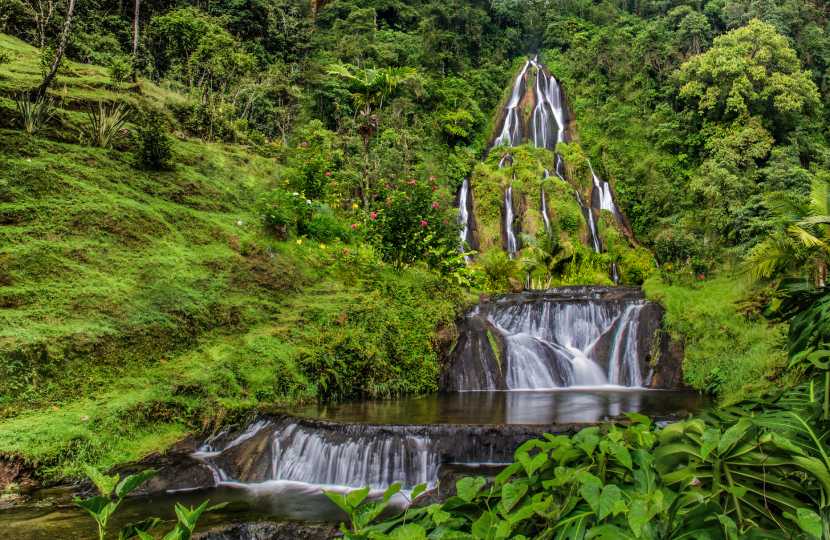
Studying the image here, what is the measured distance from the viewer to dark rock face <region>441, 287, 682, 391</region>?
11.2 meters

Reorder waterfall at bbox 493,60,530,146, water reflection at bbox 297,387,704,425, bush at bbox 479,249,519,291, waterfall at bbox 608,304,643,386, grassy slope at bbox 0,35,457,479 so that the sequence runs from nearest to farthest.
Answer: grassy slope at bbox 0,35,457,479 < water reflection at bbox 297,387,704,425 < waterfall at bbox 608,304,643,386 < bush at bbox 479,249,519,291 < waterfall at bbox 493,60,530,146

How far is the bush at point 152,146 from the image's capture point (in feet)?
34.6

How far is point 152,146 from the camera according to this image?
35.0 feet

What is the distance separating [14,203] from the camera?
8094mm

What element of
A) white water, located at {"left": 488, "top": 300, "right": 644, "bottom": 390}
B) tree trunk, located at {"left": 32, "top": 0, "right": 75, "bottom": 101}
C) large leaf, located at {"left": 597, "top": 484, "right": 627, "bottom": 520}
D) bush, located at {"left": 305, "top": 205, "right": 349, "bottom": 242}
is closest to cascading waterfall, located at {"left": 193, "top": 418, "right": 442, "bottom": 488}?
white water, located at {"left": 488, "top": 300, "right": 644, "bottom": 390}

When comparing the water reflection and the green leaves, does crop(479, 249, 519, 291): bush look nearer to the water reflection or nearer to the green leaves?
the water reflection

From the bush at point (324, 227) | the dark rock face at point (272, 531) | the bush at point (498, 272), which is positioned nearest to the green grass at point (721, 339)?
the bush at point (498, 272)

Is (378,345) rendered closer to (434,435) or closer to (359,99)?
(434,435)

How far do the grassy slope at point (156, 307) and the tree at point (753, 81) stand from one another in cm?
2120

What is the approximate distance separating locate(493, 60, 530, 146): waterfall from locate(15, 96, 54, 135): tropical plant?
23.1 meters

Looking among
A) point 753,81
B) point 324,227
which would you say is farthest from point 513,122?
point 324,227

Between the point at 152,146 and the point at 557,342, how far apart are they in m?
10.4

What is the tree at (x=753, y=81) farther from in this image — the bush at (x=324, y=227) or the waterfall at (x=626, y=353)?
the bush at (x=324, y=227)

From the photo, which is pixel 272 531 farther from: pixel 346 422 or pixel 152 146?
pixel 152 146
